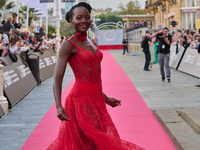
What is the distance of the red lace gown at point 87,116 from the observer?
9.74 feet

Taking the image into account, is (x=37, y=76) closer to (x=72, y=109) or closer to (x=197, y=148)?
(x=197, y=148)

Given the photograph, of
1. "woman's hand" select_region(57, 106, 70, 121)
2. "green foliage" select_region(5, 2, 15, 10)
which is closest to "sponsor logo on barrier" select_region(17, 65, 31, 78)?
"woman's hand" select_region(57, 106, 70, 121)

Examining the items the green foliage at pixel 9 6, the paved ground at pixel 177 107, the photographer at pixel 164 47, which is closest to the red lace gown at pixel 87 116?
the paved ground at pixel 177 107

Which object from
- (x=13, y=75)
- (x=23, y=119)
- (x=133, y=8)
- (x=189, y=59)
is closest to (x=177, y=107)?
(x=23, y=119)

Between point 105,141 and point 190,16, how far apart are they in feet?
131

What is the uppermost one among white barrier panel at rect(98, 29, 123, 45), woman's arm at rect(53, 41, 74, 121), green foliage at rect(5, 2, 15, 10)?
green foliage at rect(5, 2, 15, 10)

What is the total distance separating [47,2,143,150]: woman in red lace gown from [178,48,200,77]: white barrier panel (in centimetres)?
1142

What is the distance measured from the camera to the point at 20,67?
1051 cm

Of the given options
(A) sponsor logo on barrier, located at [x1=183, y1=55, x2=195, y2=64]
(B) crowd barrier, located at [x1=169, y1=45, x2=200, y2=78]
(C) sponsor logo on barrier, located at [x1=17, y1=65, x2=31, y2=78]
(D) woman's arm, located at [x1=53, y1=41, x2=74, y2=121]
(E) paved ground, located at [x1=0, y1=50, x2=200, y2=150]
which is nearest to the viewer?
(D) woman's arm, located at [x1=53, y1=41, x2=74, y2=121]

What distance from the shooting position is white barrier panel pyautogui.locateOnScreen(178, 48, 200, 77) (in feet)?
46.7

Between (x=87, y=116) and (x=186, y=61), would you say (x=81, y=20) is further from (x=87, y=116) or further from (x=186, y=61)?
(x=186, y=61)

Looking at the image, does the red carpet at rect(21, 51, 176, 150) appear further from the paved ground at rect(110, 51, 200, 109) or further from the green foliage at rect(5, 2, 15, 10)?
the green foliage at rect(5, 2, 15, 10)

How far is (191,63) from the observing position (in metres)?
15.2

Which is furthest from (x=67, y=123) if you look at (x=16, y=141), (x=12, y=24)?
(x=12, y=24)
